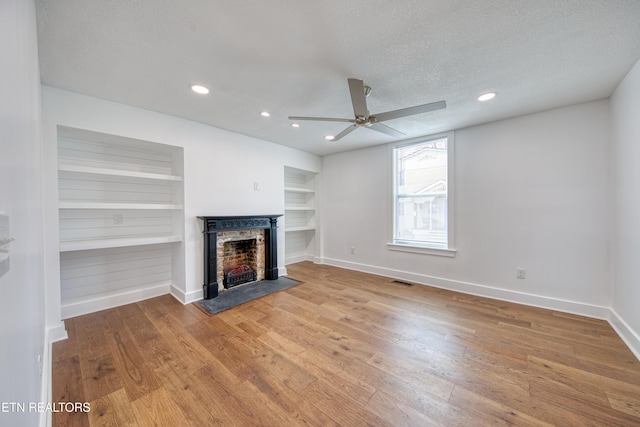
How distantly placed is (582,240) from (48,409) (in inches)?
197

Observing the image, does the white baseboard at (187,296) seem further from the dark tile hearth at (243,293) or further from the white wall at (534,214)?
the white wall at (534,214)

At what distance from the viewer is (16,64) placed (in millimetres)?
880

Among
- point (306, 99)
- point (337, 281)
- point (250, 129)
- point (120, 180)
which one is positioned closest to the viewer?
point (306, 99)

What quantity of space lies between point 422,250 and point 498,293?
1.14 m

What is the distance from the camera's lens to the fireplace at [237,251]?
3.35 m

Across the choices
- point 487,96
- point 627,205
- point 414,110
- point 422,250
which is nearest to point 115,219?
point 414,110

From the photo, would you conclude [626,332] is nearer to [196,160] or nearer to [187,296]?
[187,296]

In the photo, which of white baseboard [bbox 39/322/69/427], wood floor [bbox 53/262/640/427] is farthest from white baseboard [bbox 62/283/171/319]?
white baseboard [bbox 39/322/69/427]

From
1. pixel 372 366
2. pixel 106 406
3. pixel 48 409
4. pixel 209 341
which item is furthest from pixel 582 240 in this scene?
pixel 48 409

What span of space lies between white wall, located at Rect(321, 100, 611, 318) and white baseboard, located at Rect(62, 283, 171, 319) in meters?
3.89

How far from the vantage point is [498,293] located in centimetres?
329

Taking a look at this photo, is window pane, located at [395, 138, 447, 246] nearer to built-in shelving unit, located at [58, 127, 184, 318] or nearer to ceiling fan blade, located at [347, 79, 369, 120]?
ceiling fan blade, located at [347, 79, 369, 120]

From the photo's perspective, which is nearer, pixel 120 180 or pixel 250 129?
pixel 120 180

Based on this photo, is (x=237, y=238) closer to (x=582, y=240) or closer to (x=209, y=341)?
(x=209, y=341)
